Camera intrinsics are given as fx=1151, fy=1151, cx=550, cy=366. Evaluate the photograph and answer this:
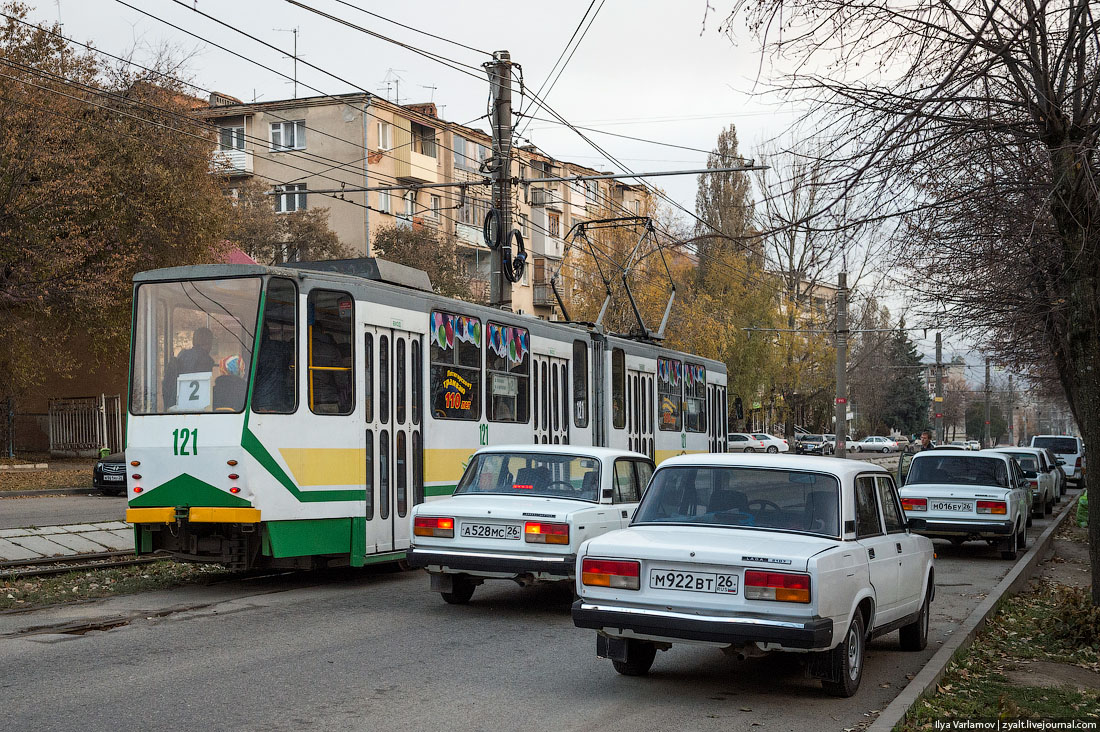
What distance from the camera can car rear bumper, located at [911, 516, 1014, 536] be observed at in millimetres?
16906

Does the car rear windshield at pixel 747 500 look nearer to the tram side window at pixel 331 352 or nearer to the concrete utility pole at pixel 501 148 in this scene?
the tram side window at pixel 331 352

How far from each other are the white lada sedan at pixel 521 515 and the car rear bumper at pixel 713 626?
10.0ft

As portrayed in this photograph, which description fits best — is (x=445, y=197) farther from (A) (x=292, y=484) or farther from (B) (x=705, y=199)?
(A) (x=292, y=484)

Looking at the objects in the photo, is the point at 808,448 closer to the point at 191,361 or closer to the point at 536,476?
the point at 536,476

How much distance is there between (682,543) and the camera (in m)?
7.41

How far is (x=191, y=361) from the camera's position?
1205 centimetres

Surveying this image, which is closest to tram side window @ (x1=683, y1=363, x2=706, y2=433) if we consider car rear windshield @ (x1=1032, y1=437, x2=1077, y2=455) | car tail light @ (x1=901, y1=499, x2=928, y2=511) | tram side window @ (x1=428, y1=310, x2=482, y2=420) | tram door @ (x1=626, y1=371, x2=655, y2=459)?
tram door @ (x1=626, y1=371, x2=655, y2=459)

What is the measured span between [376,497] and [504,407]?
3641 millimetres

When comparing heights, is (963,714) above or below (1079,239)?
below

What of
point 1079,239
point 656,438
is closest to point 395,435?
point 1079,239

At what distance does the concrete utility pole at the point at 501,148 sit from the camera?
2005 cm

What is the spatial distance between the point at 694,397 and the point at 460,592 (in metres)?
15.9

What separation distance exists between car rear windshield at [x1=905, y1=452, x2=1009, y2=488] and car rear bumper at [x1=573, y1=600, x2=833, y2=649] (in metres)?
12.1

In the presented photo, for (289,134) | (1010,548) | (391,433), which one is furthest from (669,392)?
(289,134)
